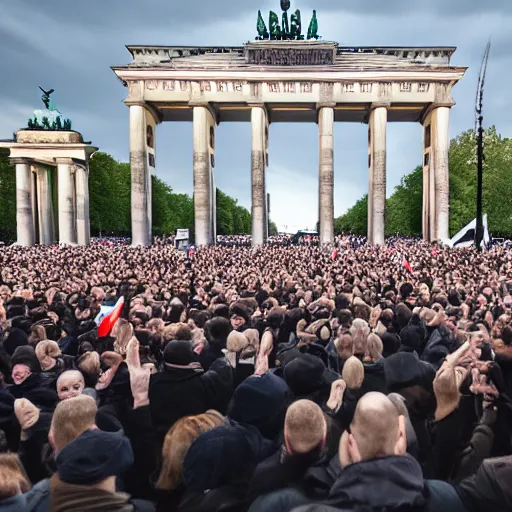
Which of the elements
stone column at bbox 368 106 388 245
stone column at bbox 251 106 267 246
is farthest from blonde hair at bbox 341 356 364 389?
stone column at bbox 368 106 388 245

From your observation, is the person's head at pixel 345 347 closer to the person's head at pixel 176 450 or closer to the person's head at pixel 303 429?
the person's head at pixel 176 450

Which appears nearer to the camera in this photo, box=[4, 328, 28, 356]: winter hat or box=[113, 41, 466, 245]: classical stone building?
box=[4, 328, 28, 356]: winter hat

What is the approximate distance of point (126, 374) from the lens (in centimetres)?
496

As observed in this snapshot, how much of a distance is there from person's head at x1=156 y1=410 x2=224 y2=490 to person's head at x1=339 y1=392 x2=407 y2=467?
1.17 m

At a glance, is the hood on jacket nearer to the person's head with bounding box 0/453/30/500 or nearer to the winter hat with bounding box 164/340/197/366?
the person's head with bounding box 0/453/30/500

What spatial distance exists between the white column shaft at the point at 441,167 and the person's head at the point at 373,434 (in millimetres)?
47742

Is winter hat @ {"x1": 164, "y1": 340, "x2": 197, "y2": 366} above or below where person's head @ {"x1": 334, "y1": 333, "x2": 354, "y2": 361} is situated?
above

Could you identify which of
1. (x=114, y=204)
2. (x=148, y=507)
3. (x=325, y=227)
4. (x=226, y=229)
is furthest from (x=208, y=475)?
A: (x=226, y=229)

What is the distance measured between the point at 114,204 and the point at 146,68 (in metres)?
34.8

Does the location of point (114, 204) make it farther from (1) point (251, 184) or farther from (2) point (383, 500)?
(2) point (383, 500)

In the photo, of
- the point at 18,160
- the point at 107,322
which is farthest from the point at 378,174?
the point at 107,322

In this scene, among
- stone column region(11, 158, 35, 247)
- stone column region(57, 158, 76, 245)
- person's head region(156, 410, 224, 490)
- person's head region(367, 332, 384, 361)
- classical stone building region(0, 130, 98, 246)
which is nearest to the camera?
person's head region(156, 410, 224, 490)

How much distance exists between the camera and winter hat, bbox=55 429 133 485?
266 cm

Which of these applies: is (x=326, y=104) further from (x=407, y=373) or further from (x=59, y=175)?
(x=407, y=373)
